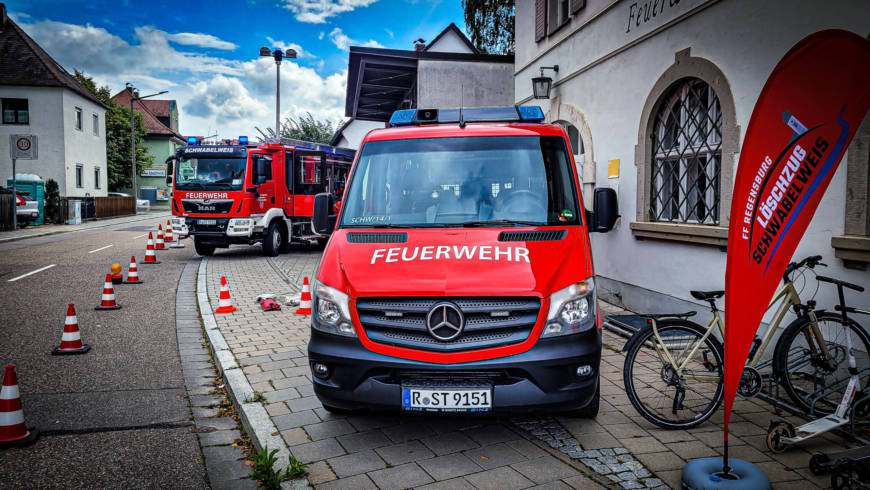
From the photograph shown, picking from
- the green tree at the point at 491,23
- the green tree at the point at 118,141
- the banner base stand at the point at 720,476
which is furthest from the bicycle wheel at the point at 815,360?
the green tree at the point at 118,141

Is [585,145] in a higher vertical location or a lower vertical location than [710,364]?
higher

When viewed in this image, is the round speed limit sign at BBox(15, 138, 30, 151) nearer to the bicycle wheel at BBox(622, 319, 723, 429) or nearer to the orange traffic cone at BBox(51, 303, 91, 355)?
the orange traffic cone at BBox(51, 303, 91, 355)

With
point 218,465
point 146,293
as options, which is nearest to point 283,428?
point 218,465

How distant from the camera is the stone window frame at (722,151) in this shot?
6.32m

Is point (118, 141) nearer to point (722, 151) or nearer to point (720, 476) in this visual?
point (722, 151)

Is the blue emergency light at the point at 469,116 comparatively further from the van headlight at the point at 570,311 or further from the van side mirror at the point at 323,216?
the van headlight at the point at 570,311

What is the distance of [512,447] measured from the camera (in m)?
4.05

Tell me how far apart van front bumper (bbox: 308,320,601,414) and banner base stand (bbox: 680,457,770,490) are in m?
0.68

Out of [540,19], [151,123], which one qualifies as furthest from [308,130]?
[540,19]

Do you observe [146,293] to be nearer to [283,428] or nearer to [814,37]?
[283,428]

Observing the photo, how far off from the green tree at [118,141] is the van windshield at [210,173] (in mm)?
41761

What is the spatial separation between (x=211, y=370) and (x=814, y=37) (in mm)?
5489

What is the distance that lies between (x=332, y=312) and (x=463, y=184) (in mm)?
1489

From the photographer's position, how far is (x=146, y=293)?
10375 mm
